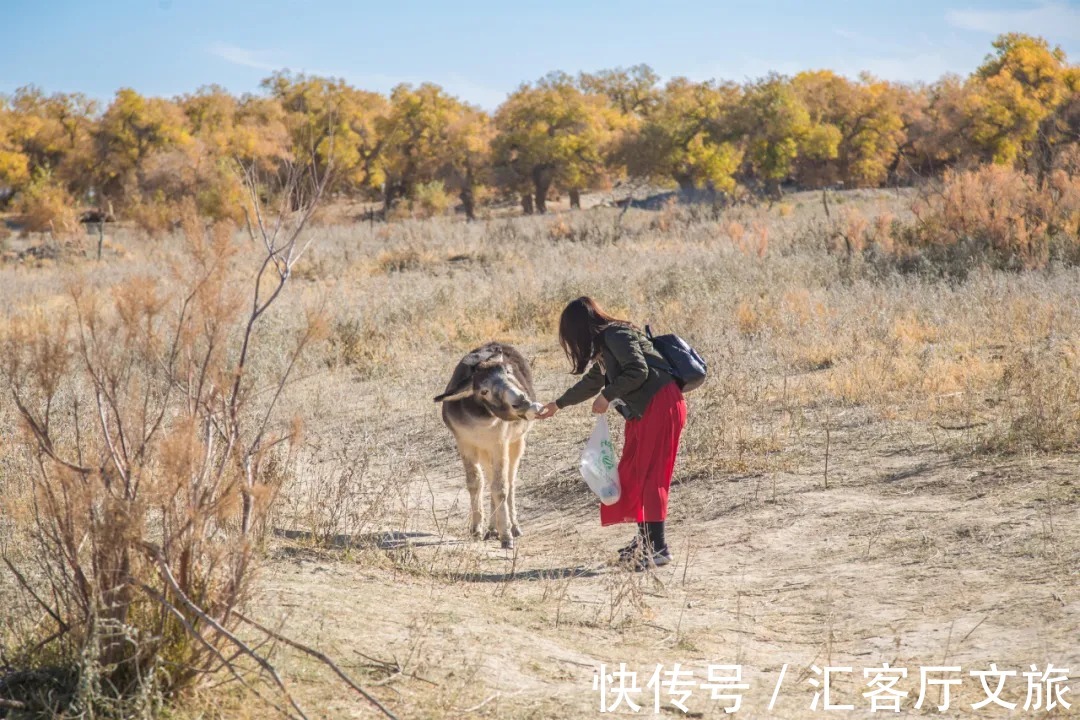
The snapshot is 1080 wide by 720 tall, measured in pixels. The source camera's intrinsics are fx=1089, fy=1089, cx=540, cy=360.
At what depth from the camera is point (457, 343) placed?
1472cm

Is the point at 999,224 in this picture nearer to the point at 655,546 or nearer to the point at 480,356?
the point at 480,356

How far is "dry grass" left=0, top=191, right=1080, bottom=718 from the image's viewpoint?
16.3 feet

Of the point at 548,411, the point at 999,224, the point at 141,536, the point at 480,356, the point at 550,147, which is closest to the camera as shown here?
the point at 141,536

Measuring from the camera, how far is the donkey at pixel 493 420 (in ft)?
22.8

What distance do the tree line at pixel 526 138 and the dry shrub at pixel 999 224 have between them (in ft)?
54.3

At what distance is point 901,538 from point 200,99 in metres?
45.6

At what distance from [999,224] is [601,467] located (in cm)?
1246

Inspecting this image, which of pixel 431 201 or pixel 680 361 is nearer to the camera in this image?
pixel 680 361

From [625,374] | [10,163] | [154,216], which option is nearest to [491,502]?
[625,374]

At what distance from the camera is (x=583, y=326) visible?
258 inches

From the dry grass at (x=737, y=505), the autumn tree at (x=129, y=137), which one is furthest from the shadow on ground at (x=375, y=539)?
the autumn tree at (x=129, y=137)

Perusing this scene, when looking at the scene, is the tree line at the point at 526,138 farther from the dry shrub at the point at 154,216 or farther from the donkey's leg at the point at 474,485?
the donkey's leg at the point at 474,485

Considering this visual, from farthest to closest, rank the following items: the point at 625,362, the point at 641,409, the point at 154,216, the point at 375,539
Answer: the point at 154,216, the point at 375,539, the point at 641,409, the point at 625,362

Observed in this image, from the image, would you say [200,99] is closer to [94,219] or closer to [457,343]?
[94,219]
